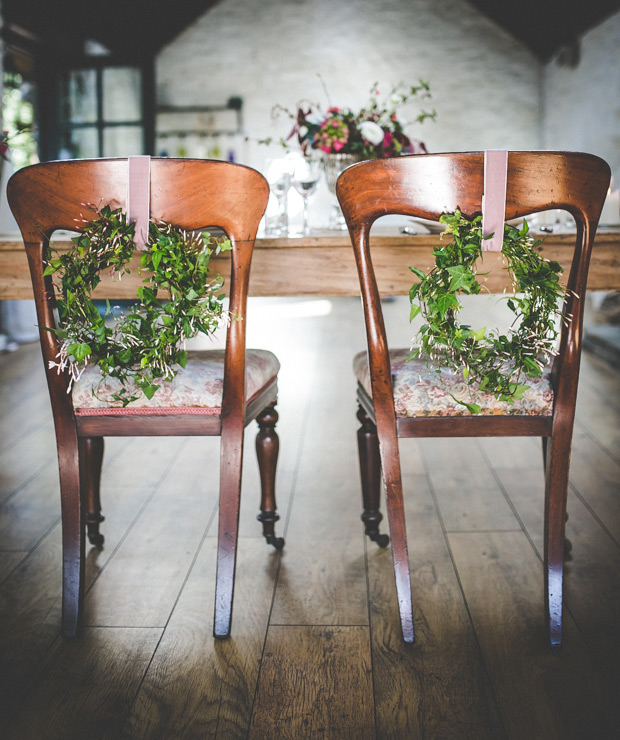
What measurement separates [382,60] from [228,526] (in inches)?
279

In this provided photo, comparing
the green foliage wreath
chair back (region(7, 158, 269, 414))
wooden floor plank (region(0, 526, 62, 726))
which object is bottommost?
wooden floor plank (region(0, 526, 62, 726))

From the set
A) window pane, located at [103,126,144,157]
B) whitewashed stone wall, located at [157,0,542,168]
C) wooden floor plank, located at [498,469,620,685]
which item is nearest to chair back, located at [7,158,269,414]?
wooden floor plank, located at [498,469,620,685]

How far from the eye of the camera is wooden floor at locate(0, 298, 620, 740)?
1189 millimetres

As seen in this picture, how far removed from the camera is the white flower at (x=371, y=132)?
6.42 ft

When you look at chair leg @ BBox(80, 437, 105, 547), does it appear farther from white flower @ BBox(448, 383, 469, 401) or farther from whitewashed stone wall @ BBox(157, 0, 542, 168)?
whitewashed stone wall @ BBox(157, 0, 542, 168)

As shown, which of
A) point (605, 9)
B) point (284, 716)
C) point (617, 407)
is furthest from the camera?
point (605, 9)

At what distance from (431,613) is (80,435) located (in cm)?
83

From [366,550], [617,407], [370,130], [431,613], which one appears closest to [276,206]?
[370,130]

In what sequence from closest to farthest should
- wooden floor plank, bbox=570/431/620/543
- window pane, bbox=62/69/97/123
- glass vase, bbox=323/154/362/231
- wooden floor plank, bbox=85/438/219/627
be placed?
wooden floor plank, bbox=85/438/219/627 → wooden floor plank, bbox=570/431/620/543 → glass vase, bbox=323/154/362/231 → window pane, bbox=62/69/97/123

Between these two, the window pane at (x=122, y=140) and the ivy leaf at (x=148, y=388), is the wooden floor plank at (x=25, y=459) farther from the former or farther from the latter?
the window pane at (x=122, y=140)

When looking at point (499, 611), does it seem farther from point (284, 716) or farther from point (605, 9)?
point (605, 9)

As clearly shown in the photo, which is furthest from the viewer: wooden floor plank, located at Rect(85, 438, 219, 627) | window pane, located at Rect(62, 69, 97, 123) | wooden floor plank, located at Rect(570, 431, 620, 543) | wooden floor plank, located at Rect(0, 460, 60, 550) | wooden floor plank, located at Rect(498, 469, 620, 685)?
window pane, located at Rect(62, 69, 97, 123)

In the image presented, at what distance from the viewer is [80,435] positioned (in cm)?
144

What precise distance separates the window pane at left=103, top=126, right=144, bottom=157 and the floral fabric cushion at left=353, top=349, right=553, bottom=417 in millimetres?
5462
